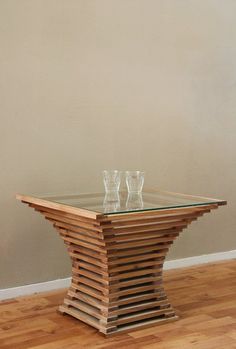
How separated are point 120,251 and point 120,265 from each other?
8cm

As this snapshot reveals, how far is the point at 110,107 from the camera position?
12.1 feet

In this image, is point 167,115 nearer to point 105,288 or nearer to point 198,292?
point 198,292

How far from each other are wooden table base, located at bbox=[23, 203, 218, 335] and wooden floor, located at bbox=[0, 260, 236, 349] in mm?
73

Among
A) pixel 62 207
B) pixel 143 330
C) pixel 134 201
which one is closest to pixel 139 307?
pixel 143 330

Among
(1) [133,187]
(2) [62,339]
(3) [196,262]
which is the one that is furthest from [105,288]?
(3) [196,262]

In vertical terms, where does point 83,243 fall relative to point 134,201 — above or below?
below

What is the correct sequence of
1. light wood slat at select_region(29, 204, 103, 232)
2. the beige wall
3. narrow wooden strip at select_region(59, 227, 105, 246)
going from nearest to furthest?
light wood slat at select_region(29, 204, 103, 232) → narrow wooden strip at select_region(59, 227, 105, 246) → the beige wall

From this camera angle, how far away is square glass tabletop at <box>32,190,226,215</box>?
2.63 metres

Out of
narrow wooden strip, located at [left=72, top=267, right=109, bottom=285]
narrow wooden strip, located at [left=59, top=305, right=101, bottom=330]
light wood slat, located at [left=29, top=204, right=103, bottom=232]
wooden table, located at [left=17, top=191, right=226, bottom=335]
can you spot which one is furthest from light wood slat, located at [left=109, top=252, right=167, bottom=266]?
narrow wooden strip, located at [left=59, top=305, right=101, bottom=330]

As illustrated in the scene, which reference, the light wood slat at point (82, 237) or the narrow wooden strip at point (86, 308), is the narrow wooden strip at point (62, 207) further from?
the narrow wooden strip at point (86, 308)

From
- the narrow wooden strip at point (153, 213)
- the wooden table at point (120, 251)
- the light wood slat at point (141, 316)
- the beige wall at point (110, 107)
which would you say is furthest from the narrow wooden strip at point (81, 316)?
the narrow wooden strip at point (153, 213)

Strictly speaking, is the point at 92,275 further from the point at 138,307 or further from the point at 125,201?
the point at 125,201

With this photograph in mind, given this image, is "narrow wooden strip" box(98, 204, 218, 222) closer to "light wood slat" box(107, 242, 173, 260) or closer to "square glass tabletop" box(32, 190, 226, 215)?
"square glass tabletop" box(32, 190, 226, 215)

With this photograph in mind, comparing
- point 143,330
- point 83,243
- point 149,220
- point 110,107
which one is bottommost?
point 143,330
